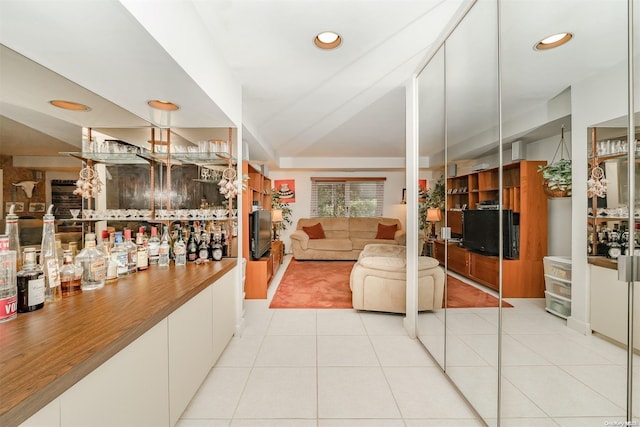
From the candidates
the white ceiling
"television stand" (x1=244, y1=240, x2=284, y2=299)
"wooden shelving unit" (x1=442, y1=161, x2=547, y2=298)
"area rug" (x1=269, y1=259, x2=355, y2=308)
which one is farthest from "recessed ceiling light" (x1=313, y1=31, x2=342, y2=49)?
"area rug" (x1=269, y1=259, x2=355, y2=308)

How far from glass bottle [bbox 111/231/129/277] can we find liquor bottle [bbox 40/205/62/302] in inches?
14.9

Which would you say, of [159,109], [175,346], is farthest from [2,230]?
[159,109]

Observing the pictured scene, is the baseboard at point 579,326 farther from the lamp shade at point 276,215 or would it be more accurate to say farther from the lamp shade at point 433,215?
the lamp shade at point 276,215

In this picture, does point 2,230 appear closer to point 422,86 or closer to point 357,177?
point 422,86

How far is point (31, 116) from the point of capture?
54.5 inches

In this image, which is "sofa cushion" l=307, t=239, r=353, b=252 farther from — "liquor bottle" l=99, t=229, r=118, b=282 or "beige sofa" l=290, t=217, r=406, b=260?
"liquor bottle" l=99, t=229, r=118, b=282

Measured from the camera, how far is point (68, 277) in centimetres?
144

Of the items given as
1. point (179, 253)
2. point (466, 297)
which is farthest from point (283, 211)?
point (466, 297)

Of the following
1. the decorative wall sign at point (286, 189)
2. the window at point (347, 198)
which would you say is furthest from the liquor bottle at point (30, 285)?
the window at point (347, 198)

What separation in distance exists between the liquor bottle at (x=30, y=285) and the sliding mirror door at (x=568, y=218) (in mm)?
2035

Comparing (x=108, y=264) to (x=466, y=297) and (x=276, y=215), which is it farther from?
(x=276, y=215)

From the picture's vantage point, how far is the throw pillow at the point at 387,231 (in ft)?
24.1

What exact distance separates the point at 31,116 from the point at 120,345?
120 cm

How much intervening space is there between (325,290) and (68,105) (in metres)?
3.61
